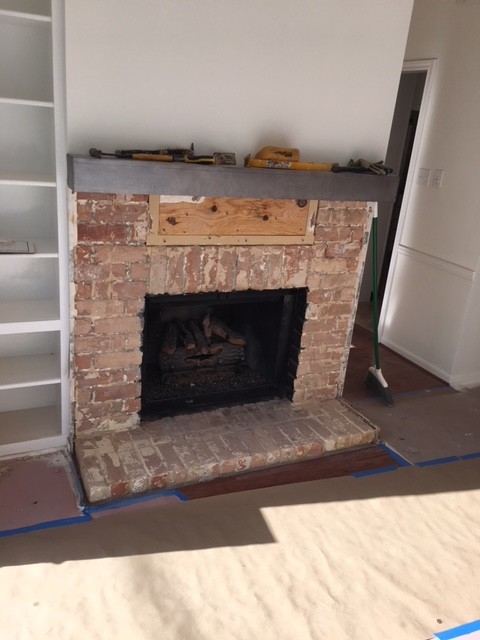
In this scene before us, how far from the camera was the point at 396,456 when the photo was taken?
2830 mm

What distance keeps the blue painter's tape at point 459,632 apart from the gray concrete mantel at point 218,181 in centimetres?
180

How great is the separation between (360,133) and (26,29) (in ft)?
5.18

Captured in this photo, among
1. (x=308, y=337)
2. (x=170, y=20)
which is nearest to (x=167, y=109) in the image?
(x=170, y=20)

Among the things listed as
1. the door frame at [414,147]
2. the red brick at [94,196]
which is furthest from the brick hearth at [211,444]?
the door frame at [414,147]

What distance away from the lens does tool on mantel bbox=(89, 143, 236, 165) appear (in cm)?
216

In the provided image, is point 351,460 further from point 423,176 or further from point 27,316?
point 423,176

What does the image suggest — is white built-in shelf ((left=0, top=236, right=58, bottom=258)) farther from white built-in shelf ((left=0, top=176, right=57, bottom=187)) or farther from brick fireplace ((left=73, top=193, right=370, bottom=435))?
white built-in shelf ((left=0, top=176, right=57, bottom=187))

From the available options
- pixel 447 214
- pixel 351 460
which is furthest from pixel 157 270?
pixel 447 214

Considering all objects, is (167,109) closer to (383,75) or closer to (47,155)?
(47,155)

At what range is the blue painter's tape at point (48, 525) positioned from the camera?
210cm

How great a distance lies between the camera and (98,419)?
258cm

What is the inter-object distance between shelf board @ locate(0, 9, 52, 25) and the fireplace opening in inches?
51.7

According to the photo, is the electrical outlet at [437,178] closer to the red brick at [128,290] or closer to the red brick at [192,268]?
the red brick at [192,268]

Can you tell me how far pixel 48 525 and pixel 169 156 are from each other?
5.08ft
